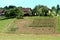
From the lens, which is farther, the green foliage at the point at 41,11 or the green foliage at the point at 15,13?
the green foliage at the point at 41,11

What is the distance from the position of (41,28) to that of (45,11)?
119ft

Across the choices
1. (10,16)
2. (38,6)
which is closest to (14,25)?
(10,16)

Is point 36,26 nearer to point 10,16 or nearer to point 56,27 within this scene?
point 56,27

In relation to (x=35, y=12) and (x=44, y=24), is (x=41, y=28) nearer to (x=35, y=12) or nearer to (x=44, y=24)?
(x=44, y=24)

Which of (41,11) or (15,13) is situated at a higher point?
(15,13)

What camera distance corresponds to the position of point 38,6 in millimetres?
104375

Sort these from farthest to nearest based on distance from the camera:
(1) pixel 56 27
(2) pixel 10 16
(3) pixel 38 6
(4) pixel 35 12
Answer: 1. (3) pixel 38 6
2. (4) pixel 35 12
3. (2) pixel 10 16
4. (1) pixel 56 27

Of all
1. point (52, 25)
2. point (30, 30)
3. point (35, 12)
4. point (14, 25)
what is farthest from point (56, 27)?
point (35, 12)

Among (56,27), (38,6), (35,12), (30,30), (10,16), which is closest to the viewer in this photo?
(30,30)

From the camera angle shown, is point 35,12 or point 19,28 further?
point 35,12

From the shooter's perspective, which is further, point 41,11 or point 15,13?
point 41,11

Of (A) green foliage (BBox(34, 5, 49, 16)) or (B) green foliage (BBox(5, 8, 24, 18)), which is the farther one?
(A) green foliage (BBox(34, 5, 49, 16))

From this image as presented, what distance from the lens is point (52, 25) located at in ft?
204

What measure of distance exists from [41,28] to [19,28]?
5814mm
